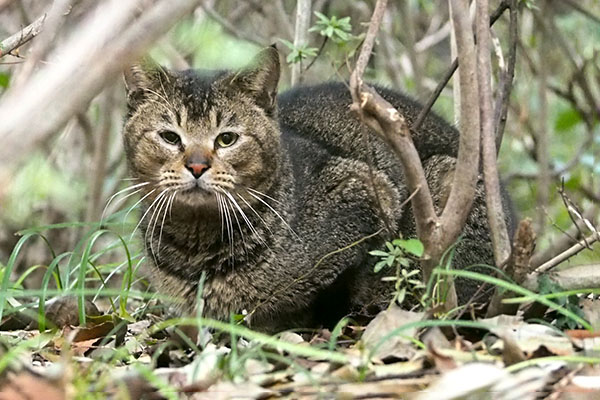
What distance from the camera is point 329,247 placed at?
13.4ft

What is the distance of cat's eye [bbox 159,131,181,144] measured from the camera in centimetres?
401

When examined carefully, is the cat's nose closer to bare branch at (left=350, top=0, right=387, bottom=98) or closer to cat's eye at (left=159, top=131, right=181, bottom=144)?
cat's eye at (left=159, top=131, right=181, bottom=144)

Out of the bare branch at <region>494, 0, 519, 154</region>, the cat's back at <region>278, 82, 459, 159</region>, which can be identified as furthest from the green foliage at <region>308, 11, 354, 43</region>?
the bare branch at <region>494, 0, 519, 154</region>

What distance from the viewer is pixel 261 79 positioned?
416cm

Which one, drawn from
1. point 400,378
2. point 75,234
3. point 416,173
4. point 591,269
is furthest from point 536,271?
point 75,234

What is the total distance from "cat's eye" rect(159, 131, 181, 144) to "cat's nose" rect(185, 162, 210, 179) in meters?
0.23

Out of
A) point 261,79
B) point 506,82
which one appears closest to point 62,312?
point 261,79

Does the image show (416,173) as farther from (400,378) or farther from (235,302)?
(235,302)

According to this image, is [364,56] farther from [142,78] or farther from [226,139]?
[142,78]

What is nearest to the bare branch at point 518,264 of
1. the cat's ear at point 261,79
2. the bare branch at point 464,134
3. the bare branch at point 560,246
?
the bare branch at point 464,134

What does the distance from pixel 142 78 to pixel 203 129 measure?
395 millimetres

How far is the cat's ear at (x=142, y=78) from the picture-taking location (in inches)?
160

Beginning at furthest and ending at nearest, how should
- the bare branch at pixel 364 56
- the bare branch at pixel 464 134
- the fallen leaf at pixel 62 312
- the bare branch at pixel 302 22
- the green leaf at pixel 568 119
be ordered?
the green leaf at pixel 568 119
the bare branch at pixel 302 22
the fallen leaf at pixel 62 312
the bare branch at pixel 464 134
the bare branch at pixel 364 56

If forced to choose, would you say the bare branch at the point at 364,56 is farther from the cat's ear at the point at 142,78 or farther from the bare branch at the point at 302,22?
the bare branch at the point at 302,22
